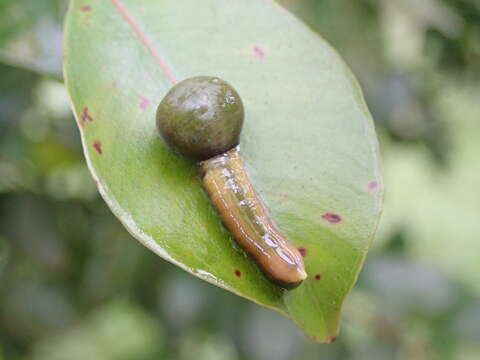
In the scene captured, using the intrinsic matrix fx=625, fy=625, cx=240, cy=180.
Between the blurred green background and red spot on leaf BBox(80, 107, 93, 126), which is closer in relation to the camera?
red spot on leaf BBox(80, 107, 93, 126)

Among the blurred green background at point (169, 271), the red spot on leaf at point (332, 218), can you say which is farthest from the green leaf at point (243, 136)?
the blurred green background at point (169, 271)

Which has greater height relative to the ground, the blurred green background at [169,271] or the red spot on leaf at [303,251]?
the red spot on leaf at [303,251]

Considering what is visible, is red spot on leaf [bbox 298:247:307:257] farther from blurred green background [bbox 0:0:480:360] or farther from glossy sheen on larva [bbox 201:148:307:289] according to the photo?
blurred green background [bbox 0:0:480:360]

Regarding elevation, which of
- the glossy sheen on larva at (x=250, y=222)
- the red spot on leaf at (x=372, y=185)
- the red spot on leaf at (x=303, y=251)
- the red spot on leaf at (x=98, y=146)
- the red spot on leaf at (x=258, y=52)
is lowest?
the red spot on leaf at (x=303, y=251)

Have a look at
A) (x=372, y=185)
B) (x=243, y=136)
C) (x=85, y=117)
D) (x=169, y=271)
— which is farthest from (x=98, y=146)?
(x=169, y=271)

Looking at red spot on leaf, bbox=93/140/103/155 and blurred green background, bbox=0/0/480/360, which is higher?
red spot on leaf, bbox=93/140/103/155

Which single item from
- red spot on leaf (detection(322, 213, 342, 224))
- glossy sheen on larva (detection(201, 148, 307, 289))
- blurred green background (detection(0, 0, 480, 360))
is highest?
red spot on leaf (detection(322, 213, 342, 224))

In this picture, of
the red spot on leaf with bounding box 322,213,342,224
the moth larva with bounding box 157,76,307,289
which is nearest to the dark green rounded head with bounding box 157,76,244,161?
the moth larva with bounding box 157,76,307,289

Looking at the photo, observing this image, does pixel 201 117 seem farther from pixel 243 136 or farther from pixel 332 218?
pixel 332 218

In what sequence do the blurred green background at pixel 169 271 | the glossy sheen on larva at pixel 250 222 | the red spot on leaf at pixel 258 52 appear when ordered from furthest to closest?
the blurred green background at pixel 169 271, the red spot on leaf at pixel 258 52, the glossy sheen on larva at pixel 250 222

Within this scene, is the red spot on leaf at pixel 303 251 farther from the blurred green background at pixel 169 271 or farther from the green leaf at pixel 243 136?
the blurred green background at pixel 169 271
